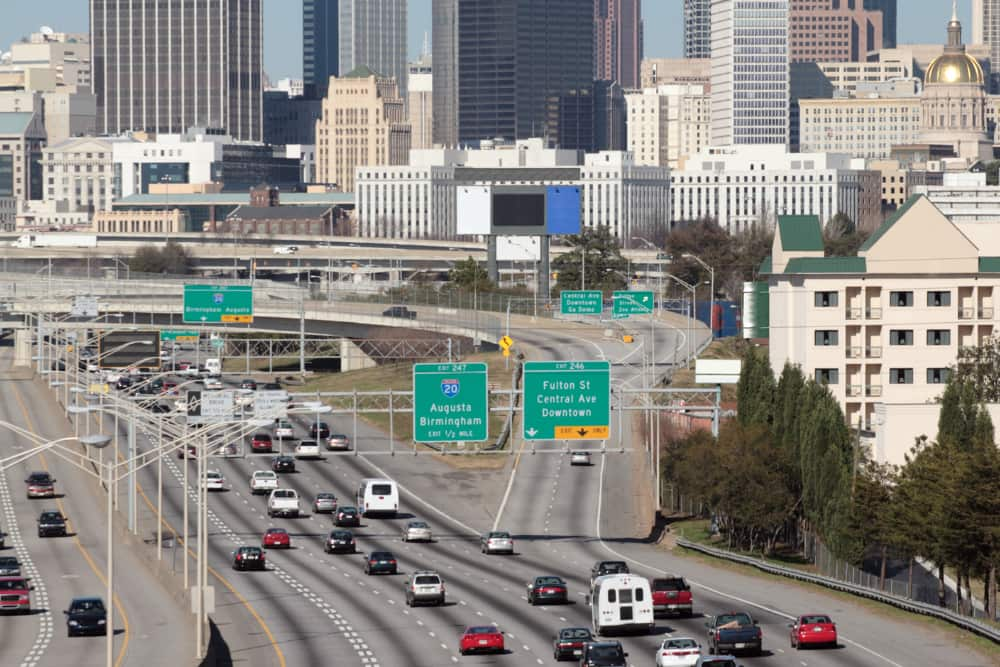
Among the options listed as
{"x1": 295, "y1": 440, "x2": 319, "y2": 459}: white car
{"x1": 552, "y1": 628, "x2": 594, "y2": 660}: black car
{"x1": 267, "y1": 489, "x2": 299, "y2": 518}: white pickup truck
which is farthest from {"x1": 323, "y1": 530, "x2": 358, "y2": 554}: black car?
{"x1": 552, "y1": 628, "x2": 594, "y2": 660}: black car

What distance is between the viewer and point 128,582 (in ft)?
288

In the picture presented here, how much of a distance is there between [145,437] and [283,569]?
6105cm

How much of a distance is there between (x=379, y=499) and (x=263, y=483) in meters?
12.9

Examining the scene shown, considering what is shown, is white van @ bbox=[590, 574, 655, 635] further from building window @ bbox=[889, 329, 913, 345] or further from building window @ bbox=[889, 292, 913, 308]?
building window @ bbox=[889, 292, 913, 308]

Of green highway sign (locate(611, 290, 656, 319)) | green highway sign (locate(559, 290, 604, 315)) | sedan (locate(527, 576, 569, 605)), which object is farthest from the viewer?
green highway sign (locate(559, 290, 604, 315))

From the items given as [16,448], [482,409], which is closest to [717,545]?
[482,409]

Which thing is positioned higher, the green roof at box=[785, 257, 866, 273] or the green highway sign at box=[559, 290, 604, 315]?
the green roof at box=[785, 257, 866, 273]

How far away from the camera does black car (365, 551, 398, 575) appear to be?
302 feet

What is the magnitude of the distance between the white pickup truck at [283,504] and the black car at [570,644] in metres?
48.7

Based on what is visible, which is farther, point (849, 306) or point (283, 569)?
point (849, 306)

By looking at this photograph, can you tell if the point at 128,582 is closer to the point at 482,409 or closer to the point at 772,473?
the point at 482,409

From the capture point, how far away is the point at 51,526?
108438mm

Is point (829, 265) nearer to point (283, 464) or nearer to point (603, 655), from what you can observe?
point (283, 464)

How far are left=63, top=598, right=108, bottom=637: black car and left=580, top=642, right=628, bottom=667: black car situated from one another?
61.1 ft
